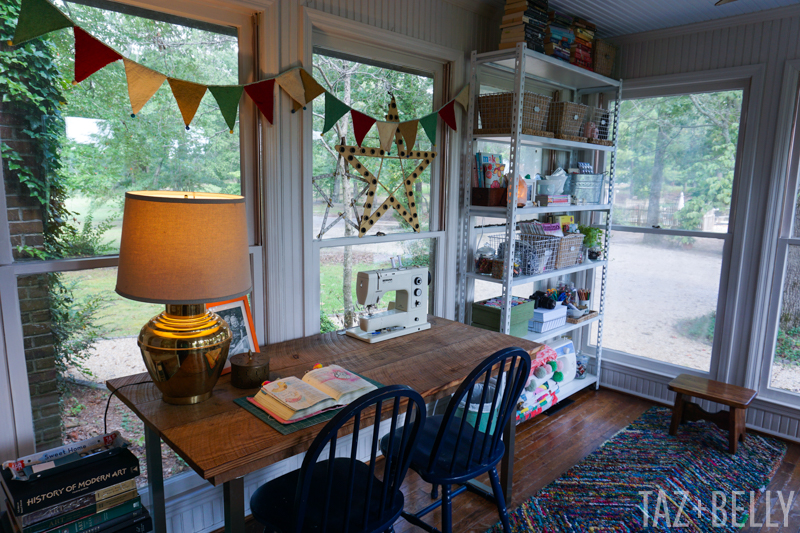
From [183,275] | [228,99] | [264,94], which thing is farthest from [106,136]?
[183,275]

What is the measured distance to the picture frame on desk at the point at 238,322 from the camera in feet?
6.31

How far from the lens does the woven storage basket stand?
322cm

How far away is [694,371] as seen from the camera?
11.3 feet

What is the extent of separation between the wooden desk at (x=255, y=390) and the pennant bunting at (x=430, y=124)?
0.94m

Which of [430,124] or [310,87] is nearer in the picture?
[310,87]

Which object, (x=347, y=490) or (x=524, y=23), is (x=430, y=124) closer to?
(x=524, y=23)

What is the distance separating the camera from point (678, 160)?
11.1ft

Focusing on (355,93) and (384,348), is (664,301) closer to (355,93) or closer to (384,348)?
(384,348)

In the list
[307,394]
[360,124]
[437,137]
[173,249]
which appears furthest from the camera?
[437,137]

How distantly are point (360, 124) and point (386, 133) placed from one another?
0.17 m

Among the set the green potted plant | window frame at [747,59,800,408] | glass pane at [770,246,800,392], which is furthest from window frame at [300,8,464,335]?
glass pane at [770,246,800,392]

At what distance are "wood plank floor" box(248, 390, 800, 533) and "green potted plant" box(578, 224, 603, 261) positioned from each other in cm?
99

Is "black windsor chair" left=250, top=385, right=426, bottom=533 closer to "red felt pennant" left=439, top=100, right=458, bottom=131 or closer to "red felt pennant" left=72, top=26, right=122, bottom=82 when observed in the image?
"red felt pennant" left=72, top=26, right=122, bottom=82

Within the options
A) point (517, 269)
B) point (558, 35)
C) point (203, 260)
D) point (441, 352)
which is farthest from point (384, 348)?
point (558, 35)
